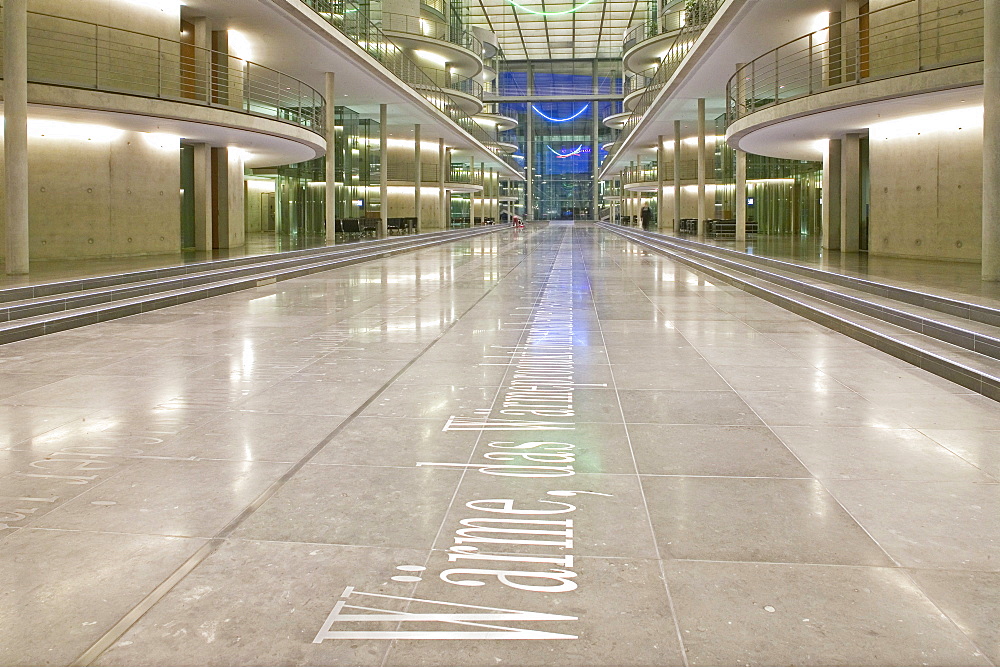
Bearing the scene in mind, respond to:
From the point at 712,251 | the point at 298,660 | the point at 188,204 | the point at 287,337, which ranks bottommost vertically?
the point at 298,660

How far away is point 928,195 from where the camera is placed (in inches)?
608

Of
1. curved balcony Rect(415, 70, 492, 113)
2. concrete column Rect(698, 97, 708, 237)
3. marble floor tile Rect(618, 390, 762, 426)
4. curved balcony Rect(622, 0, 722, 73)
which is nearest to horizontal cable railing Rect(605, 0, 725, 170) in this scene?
curved balcony Rect(622, 0, 722, 73)

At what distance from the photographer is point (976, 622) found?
2303mm

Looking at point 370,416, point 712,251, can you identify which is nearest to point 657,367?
point 370,416

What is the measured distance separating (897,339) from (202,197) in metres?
17.4

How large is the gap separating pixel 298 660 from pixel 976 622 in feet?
6.04

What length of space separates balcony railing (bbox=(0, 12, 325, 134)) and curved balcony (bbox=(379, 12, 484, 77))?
58.6ft

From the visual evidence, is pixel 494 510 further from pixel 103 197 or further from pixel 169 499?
pixel 103 197

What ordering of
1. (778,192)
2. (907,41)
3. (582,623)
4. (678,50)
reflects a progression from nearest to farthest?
(582,623) → (907,41) → (678,50) → (778,192)

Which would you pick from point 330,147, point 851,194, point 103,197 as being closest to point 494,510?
point 103,197

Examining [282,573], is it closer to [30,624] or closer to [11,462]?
[30,624]

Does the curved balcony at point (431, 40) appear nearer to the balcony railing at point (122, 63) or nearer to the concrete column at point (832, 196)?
the balcony railing at point (122, 63)

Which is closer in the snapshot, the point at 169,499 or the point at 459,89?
the point at 169,499

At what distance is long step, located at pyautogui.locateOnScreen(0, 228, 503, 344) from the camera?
26.2 feet
